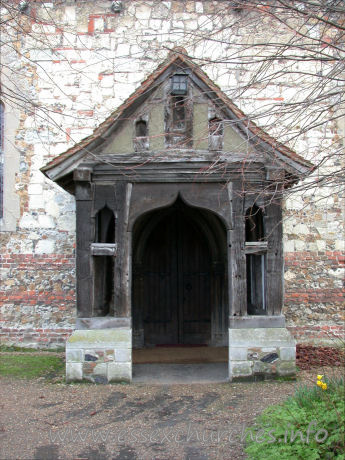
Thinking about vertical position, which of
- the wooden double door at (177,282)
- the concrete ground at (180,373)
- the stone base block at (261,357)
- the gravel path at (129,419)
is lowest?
the gravel path at (129,419)

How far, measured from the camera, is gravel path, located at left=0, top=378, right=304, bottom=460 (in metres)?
4.68

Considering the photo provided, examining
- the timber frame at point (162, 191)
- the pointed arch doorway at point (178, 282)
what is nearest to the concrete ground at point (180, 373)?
the timber frame at point (162, 191)

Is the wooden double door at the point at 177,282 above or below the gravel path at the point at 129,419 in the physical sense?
above

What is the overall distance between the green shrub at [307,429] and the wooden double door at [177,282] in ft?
18.4

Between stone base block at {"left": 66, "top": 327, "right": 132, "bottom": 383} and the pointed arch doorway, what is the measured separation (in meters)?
2.85

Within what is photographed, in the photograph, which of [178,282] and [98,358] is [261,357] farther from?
[178,282]

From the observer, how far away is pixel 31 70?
10.5m

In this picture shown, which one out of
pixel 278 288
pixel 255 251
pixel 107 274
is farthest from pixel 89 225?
pixel 278 288

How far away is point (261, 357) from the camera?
713cm

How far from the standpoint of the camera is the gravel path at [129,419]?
184 inches

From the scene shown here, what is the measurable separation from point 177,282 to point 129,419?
4.93m

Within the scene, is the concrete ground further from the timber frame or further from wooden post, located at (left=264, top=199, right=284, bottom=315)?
wooden post, located at (left=264, top=199, right=284, bottom=315)

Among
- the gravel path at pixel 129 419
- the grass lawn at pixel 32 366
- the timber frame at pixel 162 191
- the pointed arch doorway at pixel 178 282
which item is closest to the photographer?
Answer: the gravel path at pixel 129 419

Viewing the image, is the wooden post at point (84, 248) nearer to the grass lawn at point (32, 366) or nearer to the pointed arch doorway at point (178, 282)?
the grass lawn at point (32, 366)
